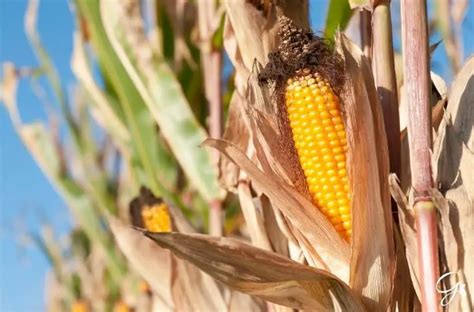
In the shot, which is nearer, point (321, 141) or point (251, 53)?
point (321, 141)

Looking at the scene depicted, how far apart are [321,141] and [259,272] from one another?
132 millimetres

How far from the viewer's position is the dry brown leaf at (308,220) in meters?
0.67

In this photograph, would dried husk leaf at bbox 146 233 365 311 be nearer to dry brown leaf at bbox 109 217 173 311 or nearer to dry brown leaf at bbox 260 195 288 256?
dry brown leaf at bbox 260 195 288 256

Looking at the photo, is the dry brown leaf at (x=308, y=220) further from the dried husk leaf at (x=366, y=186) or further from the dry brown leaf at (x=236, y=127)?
the dry brown leaf at (x=236, y=127)

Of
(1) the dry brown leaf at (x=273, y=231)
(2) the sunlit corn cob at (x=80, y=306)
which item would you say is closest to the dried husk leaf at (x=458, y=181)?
(1) the dry brown leaf at (x=273, y=231)

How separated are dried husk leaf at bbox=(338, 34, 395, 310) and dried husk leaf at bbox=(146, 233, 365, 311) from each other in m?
0.02

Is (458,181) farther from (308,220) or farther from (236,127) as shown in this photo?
(236,127)

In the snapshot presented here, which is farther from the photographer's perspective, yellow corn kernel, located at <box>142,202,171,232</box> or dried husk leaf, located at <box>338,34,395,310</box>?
yellow corn kernel, located at <box>142,202,171,232</box>

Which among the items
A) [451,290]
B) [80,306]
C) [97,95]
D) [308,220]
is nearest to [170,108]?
[97,95]

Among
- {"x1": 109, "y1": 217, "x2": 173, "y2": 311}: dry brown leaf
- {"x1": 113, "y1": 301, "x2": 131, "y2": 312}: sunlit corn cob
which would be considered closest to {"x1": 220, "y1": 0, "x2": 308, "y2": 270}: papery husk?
{"x1": 109, "y1": 217, "x2": 173, "y2": 311}: dry brown leaf

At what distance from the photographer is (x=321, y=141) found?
65 centimetres

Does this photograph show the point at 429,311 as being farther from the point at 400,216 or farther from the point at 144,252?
the point at 144,252

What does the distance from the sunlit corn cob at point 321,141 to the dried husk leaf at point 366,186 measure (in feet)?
0.04

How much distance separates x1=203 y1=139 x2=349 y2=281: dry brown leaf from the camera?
0.67m
